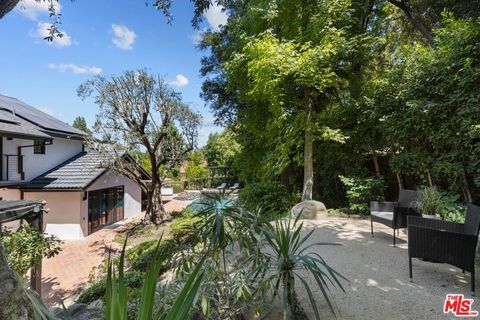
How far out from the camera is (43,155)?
11891 millimetres

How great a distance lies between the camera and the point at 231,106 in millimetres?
13688

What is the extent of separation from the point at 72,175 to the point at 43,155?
5.46 feet

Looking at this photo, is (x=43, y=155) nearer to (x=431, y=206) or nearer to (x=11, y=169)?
(x=11, y=169)

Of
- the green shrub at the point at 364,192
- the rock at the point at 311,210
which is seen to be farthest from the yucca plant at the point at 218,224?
the green shrub at the point at 364,192

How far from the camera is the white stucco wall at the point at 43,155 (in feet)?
34.4

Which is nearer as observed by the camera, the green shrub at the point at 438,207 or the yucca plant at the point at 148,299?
the yucca plant at the point at 148,299

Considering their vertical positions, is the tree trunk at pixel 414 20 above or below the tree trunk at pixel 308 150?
above

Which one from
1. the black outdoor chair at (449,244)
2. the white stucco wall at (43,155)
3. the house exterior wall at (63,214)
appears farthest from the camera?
the house exterior wall at (63,214)

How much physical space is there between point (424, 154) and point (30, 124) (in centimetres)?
1427

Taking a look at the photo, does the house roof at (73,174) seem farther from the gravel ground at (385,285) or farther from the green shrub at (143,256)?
the gravel ground at (385,285)

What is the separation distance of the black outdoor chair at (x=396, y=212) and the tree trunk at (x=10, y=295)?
512 cm

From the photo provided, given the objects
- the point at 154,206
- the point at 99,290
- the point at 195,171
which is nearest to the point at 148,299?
the point at 99,290

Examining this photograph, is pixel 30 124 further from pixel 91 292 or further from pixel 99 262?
pixel 91 292

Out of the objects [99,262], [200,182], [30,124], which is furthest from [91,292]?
[200,182]
